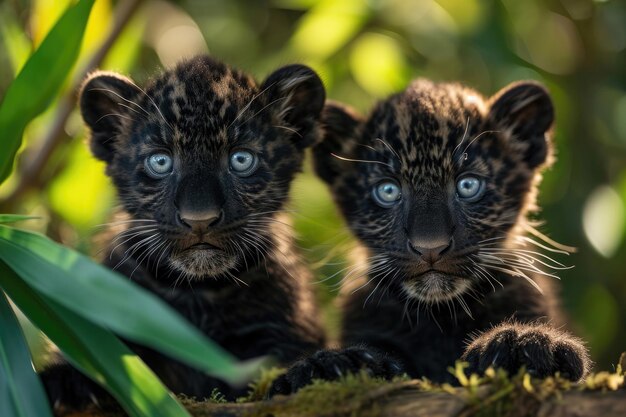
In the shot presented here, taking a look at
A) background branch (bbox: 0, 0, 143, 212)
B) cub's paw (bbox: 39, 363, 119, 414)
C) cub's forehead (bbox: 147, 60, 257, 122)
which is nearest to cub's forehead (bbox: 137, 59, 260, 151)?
cub's forehead (bbox: 147, 60, 257, 122)

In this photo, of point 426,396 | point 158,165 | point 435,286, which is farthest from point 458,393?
point 158,165

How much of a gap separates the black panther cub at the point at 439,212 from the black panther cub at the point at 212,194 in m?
0.27

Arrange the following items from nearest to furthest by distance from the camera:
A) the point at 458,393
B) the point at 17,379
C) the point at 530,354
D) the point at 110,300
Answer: the point at 110,300 → the point at 458,393 → the point at 17,379 → the point at 530,354

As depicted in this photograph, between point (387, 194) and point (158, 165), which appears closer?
point (158, 165)

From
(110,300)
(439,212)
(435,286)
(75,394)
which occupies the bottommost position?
(75,394)

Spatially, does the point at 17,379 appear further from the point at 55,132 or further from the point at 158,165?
the point at 55,132

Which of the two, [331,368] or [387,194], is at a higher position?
[387,194]

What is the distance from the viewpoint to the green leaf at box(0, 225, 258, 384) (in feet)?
8.14

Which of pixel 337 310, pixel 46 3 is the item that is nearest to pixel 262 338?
pixel 337 310

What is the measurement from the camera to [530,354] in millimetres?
3338

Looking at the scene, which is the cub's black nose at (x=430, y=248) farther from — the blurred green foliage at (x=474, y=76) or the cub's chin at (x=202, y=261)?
the blurred green foliage at (x=474, y=76)

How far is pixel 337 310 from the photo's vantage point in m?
4.77

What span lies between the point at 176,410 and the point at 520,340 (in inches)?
48.5

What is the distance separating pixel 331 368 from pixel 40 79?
157 centimetres
